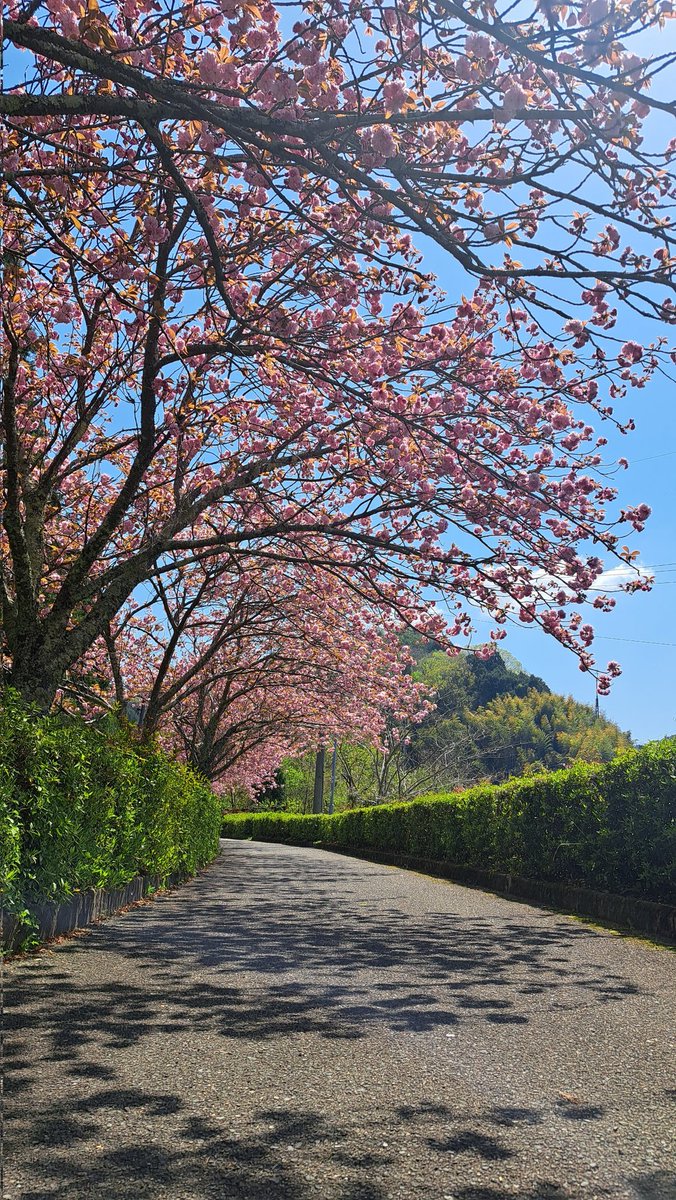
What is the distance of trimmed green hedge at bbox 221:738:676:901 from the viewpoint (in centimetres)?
846

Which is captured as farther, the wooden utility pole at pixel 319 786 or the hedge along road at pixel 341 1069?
the wooden utility pole at pixel 319 786

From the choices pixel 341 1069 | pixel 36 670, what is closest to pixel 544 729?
pixel 36 670

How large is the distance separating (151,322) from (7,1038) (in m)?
5.97

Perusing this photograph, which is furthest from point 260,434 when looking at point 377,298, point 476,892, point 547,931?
point 476,892

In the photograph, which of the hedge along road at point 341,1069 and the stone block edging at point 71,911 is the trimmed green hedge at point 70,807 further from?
the hedge along road at point 341,1069

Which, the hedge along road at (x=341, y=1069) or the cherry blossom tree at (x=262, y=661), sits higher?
the cherry blossom tree at (x=262, y=661)

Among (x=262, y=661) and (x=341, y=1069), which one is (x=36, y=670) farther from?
(x=262, y=661)

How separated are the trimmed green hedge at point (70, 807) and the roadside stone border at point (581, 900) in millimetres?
4954

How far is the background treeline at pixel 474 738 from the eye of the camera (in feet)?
130

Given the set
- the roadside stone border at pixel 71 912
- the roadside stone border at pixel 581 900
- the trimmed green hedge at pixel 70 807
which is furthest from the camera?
the roadside stone border at pixel 581 900

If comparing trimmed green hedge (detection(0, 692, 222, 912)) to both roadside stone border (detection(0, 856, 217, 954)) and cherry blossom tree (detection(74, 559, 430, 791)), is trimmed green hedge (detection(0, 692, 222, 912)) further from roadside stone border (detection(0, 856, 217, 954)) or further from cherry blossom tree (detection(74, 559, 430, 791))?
cherry blossom tree (detection(74, 559, 430, 791))

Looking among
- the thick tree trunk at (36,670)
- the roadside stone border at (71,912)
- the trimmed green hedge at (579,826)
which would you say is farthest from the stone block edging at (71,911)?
the trimmed green hedge at (579,826)

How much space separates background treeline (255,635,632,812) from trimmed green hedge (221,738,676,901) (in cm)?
1754

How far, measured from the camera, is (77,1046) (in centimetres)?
412
